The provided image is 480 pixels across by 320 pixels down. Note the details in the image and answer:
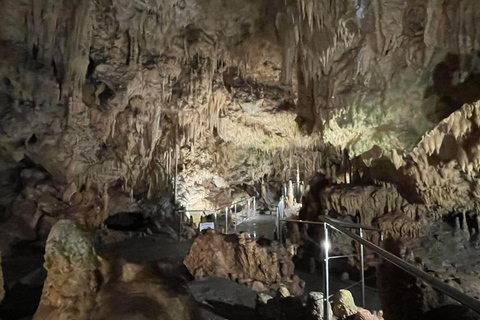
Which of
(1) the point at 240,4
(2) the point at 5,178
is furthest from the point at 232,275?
(2) the point at 5,178

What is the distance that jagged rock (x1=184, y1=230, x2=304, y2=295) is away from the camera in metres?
5.71

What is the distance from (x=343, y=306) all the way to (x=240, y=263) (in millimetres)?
2382

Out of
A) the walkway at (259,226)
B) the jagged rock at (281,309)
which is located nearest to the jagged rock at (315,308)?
the jagged rock at (281,309)

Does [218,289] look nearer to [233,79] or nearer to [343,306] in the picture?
[343,306]

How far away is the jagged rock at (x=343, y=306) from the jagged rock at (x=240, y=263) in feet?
5.82

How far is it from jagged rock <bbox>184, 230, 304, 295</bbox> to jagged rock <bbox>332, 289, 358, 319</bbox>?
69.9 inches

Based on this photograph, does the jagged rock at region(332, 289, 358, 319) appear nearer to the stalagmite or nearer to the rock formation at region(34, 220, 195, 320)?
the rock formation at region(34, 220, 195, 320)

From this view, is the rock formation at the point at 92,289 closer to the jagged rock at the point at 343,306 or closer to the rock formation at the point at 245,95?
the jagged rock at the point at 343,306

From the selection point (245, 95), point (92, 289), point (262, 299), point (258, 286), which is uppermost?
point (245, 95)

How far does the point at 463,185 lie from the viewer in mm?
7785

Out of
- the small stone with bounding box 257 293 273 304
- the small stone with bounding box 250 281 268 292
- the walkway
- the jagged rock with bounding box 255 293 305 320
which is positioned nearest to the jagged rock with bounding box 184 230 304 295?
the small stone with bounding box 250 281 268 292

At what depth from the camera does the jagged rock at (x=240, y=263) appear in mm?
5711

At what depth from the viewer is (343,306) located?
3816mm

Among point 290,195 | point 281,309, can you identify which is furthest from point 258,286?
point 290,195
